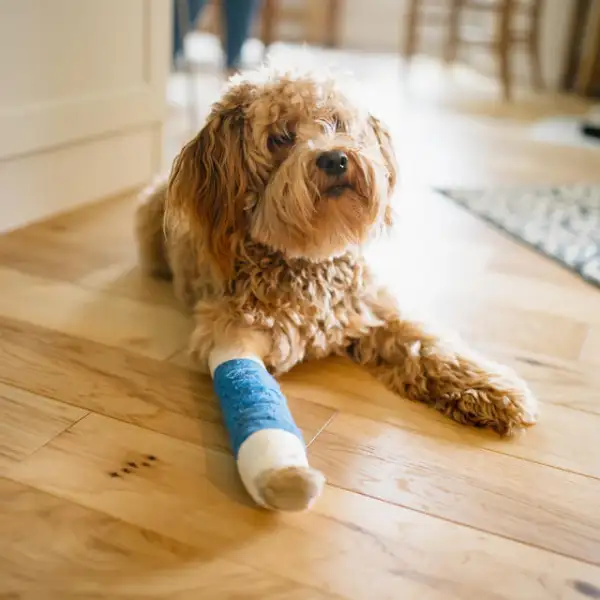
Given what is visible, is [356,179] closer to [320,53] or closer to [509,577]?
[509,577]

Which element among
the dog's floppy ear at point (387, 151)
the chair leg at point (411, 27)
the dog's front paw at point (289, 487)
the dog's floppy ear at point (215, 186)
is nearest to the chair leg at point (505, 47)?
the chair leg at point (411, 27)

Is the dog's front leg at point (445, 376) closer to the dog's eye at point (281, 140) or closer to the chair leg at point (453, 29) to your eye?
the dog's eye at point (281, 140)

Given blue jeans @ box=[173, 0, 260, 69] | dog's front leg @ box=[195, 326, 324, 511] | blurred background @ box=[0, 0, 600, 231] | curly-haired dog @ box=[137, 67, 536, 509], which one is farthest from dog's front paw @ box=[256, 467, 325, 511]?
blue jeans @ box=[173, 0, 260, 69]

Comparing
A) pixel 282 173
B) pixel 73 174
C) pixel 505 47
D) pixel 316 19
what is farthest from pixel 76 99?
pixel 316 19

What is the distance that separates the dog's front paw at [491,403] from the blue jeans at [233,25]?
135 inches

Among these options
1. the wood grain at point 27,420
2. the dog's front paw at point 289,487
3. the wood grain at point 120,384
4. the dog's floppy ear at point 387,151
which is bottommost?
the wood grain at point 120,384

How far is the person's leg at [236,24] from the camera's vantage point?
174 inches

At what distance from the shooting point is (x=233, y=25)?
177 inches

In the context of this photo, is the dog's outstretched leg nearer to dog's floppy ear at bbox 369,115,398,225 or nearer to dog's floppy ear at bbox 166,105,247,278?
dog's floppy ear at bbox 166,105,247,278

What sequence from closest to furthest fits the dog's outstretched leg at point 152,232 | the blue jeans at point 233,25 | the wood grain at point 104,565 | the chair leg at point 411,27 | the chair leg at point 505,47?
the wood grain at point 104,565
the dog's outstretched leg at point 152,232
the blue jeans at point 233,25
the chair leg at point 505,47
the chair leg at point 411,27

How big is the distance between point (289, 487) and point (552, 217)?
6.31 feet

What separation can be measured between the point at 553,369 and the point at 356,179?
0.64 metres

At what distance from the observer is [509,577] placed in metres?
1.04

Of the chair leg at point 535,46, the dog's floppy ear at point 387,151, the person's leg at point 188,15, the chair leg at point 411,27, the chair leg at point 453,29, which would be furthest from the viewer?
the chair leg at point 411,27
